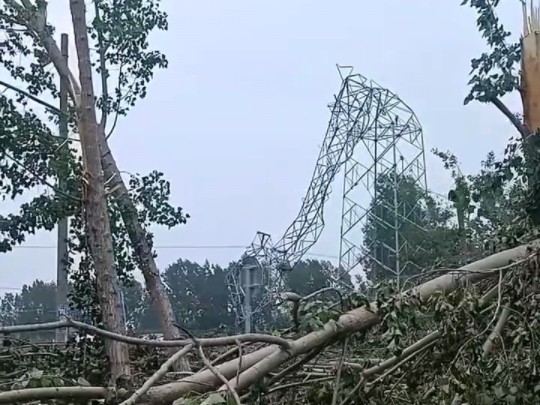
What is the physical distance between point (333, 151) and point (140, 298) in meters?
2.81

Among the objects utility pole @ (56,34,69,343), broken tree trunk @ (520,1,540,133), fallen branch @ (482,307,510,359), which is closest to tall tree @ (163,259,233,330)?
utility pole @ (56,34,69,343)

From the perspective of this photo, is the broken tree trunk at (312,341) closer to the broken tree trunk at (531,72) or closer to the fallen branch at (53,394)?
the fallen branch at (53,394)

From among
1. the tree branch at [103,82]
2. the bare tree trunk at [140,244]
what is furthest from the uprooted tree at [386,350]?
the tree branch at [103,82]

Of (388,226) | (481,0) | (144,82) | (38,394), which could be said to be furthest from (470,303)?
(388,226)

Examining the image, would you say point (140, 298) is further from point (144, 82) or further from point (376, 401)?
point (376, 401)

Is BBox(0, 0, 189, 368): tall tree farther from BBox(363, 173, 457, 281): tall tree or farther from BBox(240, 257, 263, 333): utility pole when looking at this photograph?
BBox(363, 173, 457, 281): tall tree

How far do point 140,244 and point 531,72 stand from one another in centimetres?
296

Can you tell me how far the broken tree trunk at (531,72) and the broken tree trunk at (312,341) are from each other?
2.52ft

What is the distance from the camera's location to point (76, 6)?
3.80 meters

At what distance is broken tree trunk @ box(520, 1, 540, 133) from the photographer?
2.76 m

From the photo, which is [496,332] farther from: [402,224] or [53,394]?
[402,224]

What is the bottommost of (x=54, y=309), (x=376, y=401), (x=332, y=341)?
(x=376, y=401)

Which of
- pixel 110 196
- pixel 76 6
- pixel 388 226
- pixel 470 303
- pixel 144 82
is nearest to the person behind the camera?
pixel 470 303

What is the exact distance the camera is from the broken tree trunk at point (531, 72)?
2756mm
